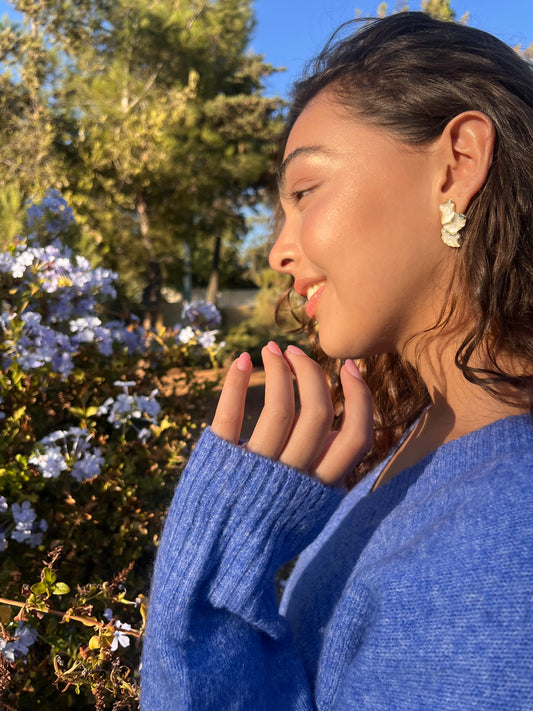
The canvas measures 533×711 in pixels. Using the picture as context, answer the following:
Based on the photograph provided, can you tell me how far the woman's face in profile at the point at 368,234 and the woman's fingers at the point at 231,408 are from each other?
25 cm

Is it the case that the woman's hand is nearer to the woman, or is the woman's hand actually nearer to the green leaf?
the woman

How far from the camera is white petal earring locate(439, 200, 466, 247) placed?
1039mm

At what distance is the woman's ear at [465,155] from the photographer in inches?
41.3

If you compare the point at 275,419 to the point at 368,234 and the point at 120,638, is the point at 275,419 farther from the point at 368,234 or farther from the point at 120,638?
the point at 120,638

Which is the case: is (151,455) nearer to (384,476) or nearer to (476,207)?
(384,476)

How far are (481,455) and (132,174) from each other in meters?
12.8

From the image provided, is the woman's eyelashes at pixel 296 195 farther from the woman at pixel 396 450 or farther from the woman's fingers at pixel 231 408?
the woman's fingers at pixel 231 408

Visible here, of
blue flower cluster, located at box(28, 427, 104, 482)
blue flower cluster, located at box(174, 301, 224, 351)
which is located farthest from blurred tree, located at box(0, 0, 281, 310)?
blue flower cluster, located at box(28, 427, 104, 482)

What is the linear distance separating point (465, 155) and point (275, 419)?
64cm

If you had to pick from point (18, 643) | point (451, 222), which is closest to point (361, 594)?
point (451, 222)

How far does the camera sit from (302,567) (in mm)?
1342

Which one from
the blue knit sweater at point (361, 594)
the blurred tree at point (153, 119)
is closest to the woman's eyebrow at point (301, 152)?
the blue knit sweater at point (361, 594)

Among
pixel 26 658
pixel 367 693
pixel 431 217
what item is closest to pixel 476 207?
pixel 431 217

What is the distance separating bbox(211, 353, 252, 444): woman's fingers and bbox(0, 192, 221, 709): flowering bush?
0.56 meters
